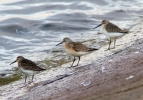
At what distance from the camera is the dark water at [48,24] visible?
13.4m

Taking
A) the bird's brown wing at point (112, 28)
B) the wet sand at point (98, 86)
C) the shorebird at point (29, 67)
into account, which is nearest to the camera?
the wet sand at point (98, 86)

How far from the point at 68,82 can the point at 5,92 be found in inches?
90.4

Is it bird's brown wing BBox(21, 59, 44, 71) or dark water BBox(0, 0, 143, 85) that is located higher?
bird's brown wing BBox(21, 59, 44, 71)

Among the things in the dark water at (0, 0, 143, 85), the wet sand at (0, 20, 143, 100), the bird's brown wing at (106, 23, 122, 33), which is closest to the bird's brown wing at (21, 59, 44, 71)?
the wet sand at (0, 20, 143, 100)

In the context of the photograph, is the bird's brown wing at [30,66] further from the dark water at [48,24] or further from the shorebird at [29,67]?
the dark water at [48,24]

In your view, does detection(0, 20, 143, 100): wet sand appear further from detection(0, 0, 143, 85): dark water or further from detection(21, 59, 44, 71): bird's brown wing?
detection(0, 0, 143, 85): dark water

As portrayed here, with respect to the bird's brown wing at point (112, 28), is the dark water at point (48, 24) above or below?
below

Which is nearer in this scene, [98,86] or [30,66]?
[98,86]

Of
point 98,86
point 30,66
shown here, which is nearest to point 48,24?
point 30,66

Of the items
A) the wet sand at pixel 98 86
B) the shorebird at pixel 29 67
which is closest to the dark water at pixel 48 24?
the shorebird at pixel 29 67

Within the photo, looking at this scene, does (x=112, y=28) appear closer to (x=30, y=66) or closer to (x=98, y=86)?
(x=30, y=66)

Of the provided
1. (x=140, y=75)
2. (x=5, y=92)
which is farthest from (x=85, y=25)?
(x=140, y=75)

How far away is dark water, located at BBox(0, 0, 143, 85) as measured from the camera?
13398 mm

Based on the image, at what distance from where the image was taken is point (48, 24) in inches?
724
